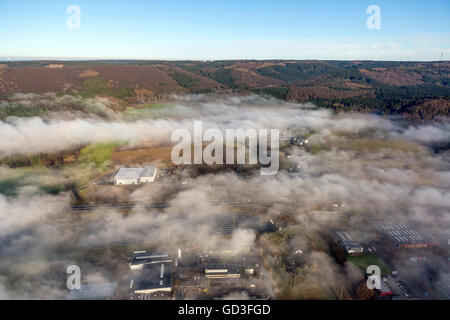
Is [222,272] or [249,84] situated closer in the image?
[222,272]

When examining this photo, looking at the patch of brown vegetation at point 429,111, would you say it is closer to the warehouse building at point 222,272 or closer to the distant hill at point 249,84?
the distant hill at point 249,84

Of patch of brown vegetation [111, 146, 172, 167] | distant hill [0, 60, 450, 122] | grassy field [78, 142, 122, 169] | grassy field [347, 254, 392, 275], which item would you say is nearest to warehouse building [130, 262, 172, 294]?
grassy field [347, 254, 392, 275]

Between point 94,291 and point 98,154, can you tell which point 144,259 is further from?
point 98,154

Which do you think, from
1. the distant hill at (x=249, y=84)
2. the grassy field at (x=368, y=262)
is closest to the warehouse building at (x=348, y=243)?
the grassy field at (x=368, y=262)

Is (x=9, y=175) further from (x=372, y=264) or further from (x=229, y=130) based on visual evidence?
(x=372, y=264)

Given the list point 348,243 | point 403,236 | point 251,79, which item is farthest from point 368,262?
point 251,79

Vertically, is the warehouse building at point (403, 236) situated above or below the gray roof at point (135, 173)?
below

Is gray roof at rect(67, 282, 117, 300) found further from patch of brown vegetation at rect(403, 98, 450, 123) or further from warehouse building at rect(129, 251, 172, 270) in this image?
patch of brown vegetation at rect(403, 98, 450, 123)
